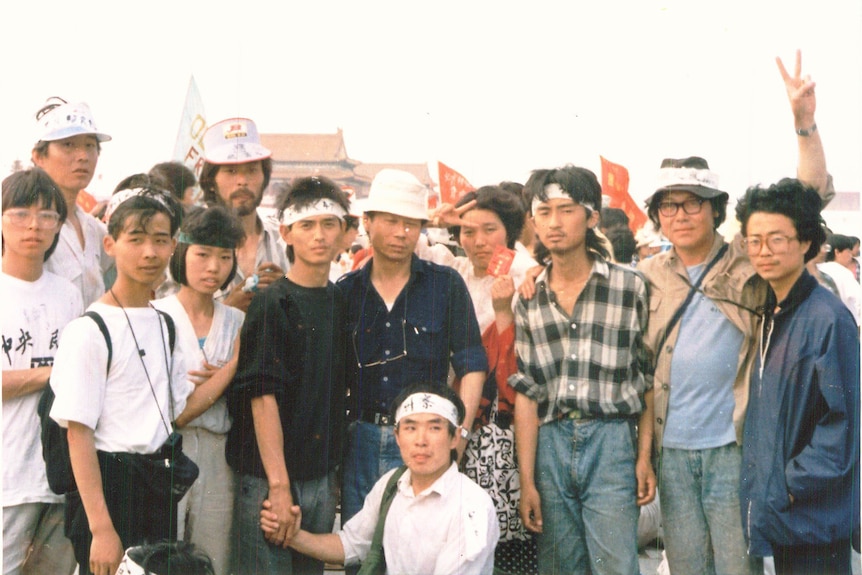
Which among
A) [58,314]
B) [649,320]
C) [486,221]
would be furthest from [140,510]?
[649,320]

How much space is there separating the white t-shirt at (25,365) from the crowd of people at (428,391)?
1 centimetres

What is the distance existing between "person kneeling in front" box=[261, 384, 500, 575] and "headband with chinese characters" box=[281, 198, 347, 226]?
811 millimetres

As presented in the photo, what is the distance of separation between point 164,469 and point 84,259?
1.16 metres

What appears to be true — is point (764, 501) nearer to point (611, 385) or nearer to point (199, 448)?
point (611, 385)

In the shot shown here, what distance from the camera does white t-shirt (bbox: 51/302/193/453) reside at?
131 inches

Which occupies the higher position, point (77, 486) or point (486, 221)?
point (486, 221)

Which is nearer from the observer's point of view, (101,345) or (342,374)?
(101,345)

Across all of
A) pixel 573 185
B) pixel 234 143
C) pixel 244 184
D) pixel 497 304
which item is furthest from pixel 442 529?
pixel 234 143

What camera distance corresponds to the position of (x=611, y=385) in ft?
11.7

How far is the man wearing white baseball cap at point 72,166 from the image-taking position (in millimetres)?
3932

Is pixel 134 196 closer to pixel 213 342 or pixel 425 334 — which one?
pixel 213 342

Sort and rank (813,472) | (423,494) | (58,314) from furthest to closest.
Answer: (58,314), (423,494), (813,472)

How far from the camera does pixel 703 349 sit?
11.6ft

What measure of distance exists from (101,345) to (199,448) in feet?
2.00
